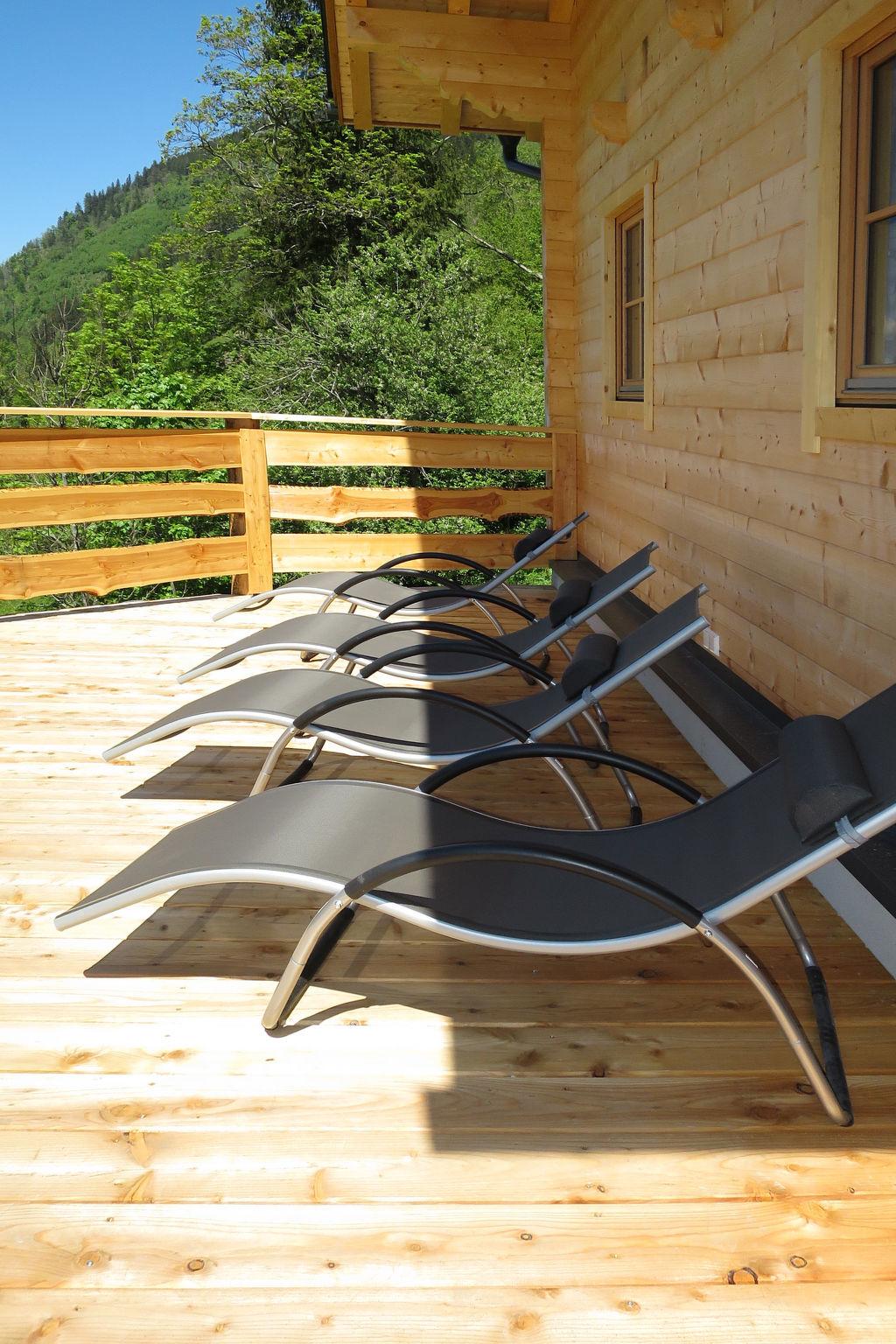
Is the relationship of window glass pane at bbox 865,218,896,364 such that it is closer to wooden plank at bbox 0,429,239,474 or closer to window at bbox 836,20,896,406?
window at bbox 836,20,896,406

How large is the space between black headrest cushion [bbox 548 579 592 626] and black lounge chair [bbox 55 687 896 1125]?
1.40 meters

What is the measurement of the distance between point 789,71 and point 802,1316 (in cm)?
332

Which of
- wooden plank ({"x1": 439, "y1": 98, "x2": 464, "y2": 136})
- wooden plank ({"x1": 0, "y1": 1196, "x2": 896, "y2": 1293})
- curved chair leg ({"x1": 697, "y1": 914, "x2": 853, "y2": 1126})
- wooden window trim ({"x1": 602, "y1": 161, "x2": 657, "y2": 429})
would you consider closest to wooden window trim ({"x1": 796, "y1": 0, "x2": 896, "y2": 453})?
curved chair leg ({"x1": 697, "y1": 914, "x2": 853, "y2": 1126})

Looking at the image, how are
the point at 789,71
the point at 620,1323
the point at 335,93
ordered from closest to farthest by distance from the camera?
the point at 620,1323, the point at 789,71, the point at 335,93

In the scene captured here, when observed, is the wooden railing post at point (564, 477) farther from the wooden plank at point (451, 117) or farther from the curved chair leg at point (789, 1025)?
the curved chair leg at point (789, 1025)

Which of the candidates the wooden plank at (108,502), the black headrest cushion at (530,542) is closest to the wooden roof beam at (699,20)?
the black headrest cushion at (530,542)

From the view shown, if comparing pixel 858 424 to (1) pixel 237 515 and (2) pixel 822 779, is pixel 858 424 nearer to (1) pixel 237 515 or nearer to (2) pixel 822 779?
(2) pixel 822 779

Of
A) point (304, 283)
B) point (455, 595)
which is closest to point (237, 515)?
point (455, 595)

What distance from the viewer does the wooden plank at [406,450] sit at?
7410 mm

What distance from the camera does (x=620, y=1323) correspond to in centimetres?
158

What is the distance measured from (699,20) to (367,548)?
14.0 feet

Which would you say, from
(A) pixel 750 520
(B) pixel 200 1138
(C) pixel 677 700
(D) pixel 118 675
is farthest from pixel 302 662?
(B) pixel 200 1138

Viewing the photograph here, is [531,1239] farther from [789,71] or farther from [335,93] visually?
[335,93]

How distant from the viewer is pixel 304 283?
731 inches
